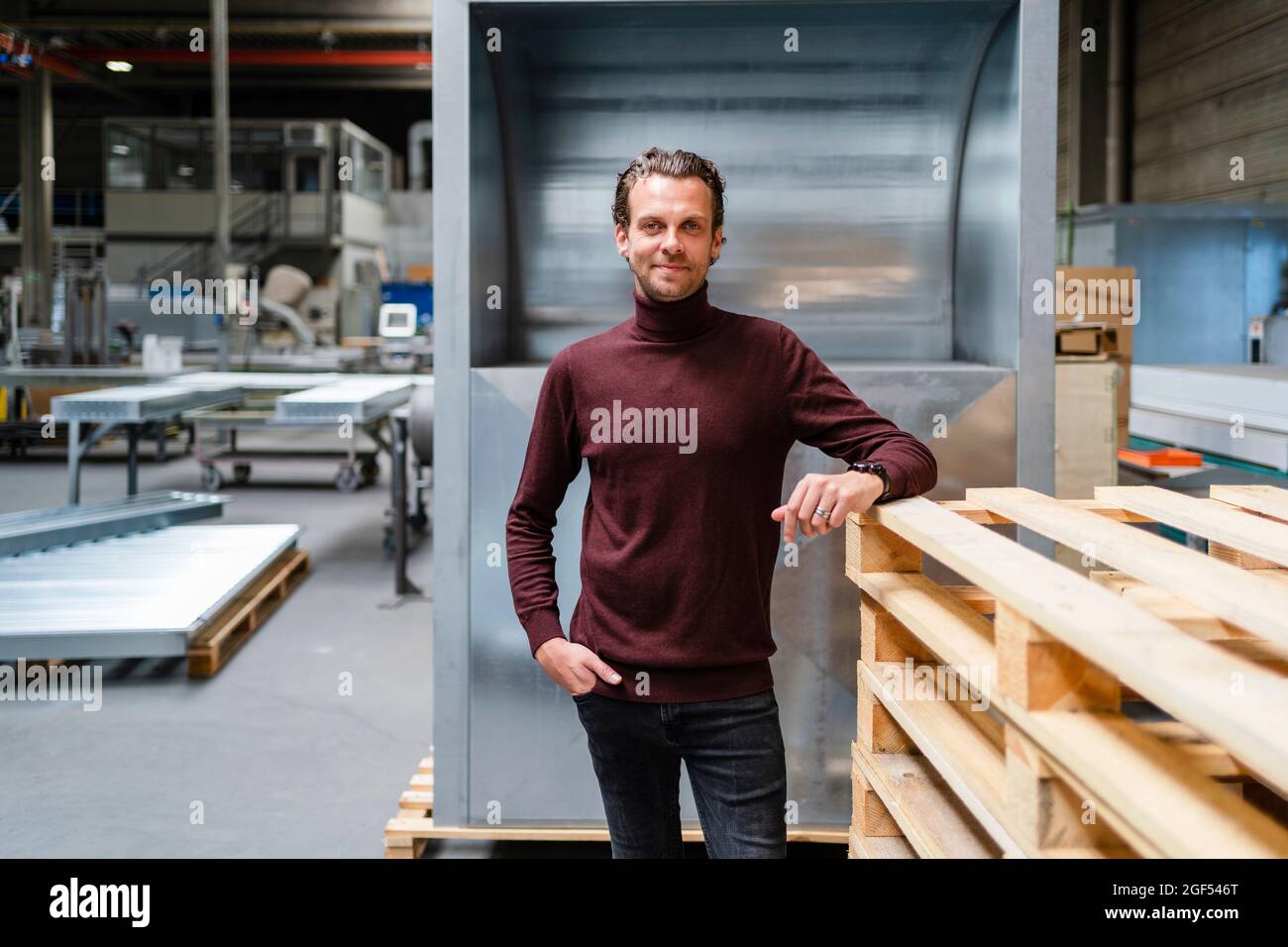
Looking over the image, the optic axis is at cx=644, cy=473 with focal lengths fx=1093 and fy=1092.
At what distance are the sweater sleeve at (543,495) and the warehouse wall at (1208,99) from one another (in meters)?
6.67

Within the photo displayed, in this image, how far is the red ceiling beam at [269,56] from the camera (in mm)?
18516

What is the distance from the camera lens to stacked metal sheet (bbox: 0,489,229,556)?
558cm

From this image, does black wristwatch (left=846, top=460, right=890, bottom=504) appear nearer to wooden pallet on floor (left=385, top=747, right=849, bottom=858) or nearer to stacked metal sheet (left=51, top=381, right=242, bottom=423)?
wooden pallet on floor (left=385, top=747, right=849, bottom=858)

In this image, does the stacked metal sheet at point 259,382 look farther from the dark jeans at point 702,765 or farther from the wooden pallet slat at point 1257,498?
the wooden pallet slat at point 1257,498

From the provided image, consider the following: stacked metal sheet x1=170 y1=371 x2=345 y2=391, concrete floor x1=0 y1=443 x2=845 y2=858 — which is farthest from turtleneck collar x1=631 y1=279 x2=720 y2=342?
stacked metal sheet x1=170 y1=371 x2=345 y2=391

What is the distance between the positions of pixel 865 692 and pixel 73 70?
2124cm

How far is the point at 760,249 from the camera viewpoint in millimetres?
3414

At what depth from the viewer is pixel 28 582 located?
16.3 feet

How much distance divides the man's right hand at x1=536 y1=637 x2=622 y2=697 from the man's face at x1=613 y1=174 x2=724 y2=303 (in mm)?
604

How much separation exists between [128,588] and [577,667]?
148 inches

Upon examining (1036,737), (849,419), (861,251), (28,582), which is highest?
(861,251)

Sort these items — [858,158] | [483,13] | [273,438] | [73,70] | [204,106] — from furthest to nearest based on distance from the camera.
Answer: [204,106] < [73,70] < [273,438] < [858,158] < [483,13]
